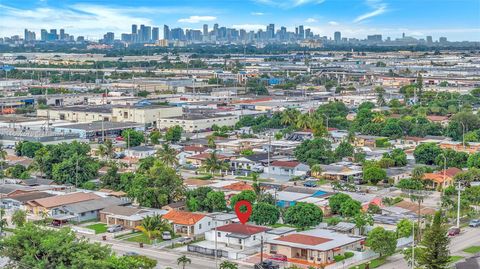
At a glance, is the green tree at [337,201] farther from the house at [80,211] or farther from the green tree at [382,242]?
the house at [80,211]

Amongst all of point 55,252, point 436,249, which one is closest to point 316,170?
point 436,249

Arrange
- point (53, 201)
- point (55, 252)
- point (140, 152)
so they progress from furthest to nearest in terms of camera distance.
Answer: point (140, 152) < point (53, 201) < point (55, 252)

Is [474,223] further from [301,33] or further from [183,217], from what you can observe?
[301,33]

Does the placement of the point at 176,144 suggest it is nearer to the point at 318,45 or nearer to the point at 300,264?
the point at 300,264

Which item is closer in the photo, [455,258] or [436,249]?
[436,249]

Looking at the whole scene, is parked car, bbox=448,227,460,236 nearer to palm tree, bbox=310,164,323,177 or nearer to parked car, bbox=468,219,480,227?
parked car, bbox=468,219,480,227

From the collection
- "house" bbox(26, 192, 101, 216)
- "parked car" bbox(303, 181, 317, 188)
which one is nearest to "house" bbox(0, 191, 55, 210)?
"house" bbox(26, 192, 101, 216)
